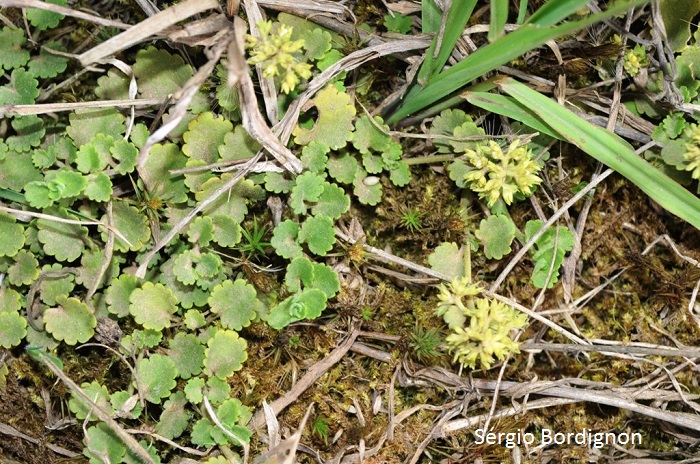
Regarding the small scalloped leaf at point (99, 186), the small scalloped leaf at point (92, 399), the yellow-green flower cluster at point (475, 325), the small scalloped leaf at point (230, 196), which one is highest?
the small scalloped leaf at point (99, 186)

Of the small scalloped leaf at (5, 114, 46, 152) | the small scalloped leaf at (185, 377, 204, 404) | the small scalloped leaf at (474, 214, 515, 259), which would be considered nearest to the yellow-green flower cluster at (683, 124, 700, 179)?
the small scalloped leaf at (474, 214, 515, 259)

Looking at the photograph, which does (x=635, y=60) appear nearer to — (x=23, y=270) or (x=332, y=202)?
(x=332, y=202)

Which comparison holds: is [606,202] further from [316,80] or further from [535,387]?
[316,80]

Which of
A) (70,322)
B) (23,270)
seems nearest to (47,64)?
(23,270)

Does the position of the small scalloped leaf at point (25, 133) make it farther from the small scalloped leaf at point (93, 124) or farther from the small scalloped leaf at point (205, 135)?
the small scalloped leaf at point (205, 135)

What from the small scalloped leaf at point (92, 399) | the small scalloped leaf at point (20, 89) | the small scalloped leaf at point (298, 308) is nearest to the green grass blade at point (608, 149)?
the small scalloped leaf at point (298, 308)

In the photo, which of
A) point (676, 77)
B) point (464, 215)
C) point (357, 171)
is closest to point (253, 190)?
point (357, 171)
